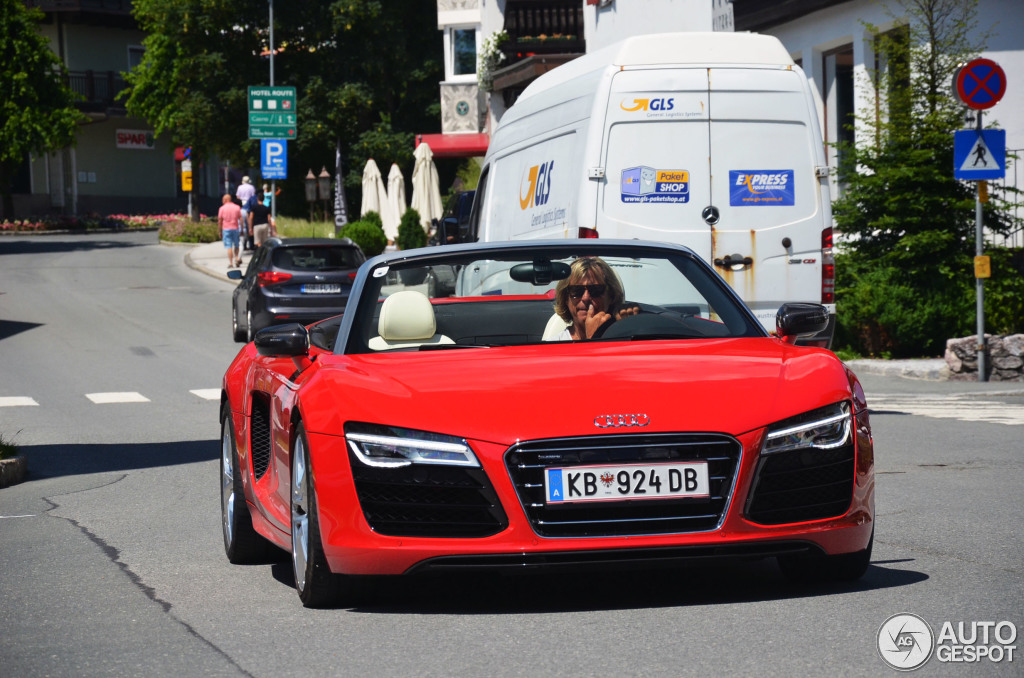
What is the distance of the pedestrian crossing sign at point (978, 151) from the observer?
54.2 ft

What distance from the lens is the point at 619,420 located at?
5.11m

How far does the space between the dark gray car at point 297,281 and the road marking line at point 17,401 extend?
599 centimetres

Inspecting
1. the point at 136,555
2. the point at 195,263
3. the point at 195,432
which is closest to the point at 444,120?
the point at 195,263

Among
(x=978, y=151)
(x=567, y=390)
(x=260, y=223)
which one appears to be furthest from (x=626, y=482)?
(x=260, y=223)

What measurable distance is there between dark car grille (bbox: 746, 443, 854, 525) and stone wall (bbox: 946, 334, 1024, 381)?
38.7ft

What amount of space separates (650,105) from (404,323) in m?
6.73

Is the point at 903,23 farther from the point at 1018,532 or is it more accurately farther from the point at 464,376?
the point at 464,376

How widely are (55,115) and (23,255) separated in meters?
9.00

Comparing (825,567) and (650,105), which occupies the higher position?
(650,105)

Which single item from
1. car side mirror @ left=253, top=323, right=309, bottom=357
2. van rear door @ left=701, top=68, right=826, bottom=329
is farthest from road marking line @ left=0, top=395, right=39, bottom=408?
car side mirror @ left=253, top=323, right=309, bottom=357

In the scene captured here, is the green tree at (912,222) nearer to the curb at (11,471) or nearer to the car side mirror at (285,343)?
the curb at (11,471)

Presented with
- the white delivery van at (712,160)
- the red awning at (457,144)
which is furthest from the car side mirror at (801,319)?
the red awning at (457,144)

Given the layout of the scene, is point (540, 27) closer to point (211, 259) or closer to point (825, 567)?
point (211, 259)

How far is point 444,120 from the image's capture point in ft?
170
